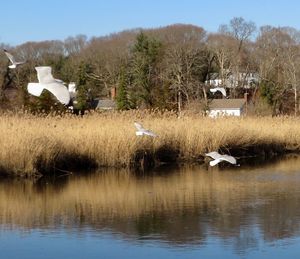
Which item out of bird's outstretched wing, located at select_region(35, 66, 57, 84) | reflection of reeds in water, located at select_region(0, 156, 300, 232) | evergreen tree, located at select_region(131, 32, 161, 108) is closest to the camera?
bird's outstretched wing, located at select_region(35, 66, 57, 84)

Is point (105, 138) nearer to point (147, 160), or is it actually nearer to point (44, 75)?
point (147, 160)

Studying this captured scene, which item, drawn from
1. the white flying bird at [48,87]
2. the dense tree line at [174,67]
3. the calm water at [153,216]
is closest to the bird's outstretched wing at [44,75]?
the white flying bird at [48,87]

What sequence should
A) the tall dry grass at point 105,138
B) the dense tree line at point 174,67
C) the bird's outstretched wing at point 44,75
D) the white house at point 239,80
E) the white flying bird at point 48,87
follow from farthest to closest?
1. the white house at point 239,80
2. the dense tree line at point 174,67
3. the tall dry grass at point 105,138
4. the bird's outstretched wing at point 44,75
5. the white flying bird at point 48,87

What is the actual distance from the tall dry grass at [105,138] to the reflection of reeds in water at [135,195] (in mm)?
762

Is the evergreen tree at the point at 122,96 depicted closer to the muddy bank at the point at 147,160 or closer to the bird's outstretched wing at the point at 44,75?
the muddy bank at the point at 147,160

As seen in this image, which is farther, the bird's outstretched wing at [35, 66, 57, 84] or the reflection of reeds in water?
the reflection of reeds in water

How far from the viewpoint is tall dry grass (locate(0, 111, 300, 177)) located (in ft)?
42.2

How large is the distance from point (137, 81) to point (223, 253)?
33.6m

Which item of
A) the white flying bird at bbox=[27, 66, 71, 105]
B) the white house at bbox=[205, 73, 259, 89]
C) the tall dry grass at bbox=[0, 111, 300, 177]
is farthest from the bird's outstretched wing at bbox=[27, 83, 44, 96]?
the white house at bbox=[205, 73, 259, 89]

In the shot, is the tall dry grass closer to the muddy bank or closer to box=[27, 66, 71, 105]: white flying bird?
the muddy bank

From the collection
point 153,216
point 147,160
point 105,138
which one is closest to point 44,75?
point 153,216

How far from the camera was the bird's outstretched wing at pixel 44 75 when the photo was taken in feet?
22.5

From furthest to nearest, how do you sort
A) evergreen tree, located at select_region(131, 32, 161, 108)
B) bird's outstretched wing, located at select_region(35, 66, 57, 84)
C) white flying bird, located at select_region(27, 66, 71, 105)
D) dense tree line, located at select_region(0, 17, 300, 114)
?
evergreen tree, located at select_region(131, 32, 161, 108) < dense tree line, located at select_region(0, 17, 300, 114) < bird's outstretched wing, located at select_region(35, 66, 57, 84) < white flying bird, located at select_region(27, 66, 71, 105)

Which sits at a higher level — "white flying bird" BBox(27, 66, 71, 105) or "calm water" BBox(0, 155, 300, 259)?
"white flying bird" BBox(27, 66, 71, 105)
